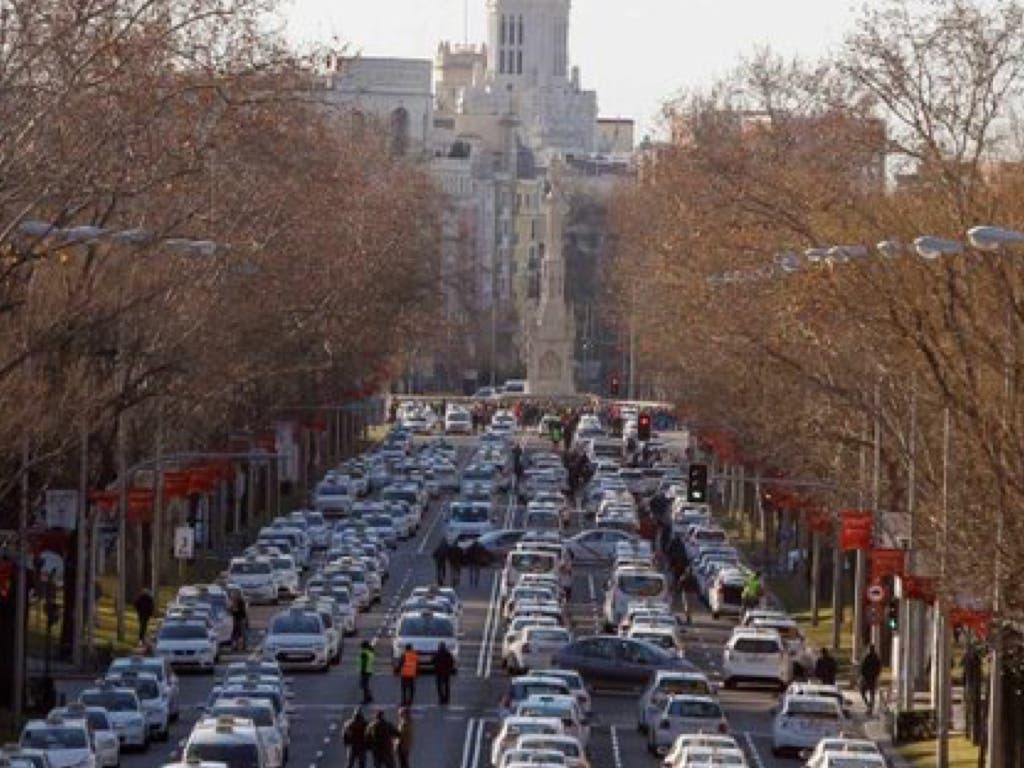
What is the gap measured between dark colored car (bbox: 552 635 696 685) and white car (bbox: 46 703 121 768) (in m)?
13.5

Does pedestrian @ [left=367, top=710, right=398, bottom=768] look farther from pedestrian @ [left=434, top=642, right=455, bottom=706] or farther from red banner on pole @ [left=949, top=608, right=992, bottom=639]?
pedestrian @ [left=434, top=642, right=455, bottom=706]

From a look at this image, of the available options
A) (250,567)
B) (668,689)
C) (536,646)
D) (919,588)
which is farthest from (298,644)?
(250,567)

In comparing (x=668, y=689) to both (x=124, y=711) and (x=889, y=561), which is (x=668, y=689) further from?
(x=124, y=711)

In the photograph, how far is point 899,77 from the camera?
221ft

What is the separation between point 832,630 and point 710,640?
2515 millimetres

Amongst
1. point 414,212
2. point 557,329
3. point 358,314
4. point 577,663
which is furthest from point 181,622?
point 557,329

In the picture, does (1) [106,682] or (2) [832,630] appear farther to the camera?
(2) [832,630]

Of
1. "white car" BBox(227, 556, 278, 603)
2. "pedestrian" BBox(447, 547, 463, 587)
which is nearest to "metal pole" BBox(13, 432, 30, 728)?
"white car" BBox(227, 556, 278, 603)

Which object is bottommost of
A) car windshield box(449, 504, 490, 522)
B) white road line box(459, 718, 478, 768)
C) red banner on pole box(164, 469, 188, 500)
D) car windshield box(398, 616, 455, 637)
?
white road line box(459, 718, 478, 768)

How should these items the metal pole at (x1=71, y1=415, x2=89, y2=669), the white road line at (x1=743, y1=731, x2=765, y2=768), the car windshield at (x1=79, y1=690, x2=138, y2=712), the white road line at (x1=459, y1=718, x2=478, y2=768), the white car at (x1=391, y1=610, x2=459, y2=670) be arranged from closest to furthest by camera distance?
the white road line at (x1=459, y1=718, x2=478, y2=768) → the car windshield at (x1=79, y1=690, x2=138, y2=712) → the white road line at (x1=743, y1=731, x2=765, y2=768) → the metal pole at (x1=71, y1=415, x2=89, y2=669) → the white car at (x1=391, y1=610, x2=459, y2=670)

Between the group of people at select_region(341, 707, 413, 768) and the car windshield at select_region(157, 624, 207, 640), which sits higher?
the car windshield at select_region(157, 624, 207, 640)

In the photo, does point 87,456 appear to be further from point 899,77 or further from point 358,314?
point 358,314

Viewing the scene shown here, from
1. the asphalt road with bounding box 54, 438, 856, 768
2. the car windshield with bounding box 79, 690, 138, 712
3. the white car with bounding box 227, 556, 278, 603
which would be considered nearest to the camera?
the car windshield with bounding box 79, 690, 138, 712

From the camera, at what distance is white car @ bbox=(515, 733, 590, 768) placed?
52250 mm
